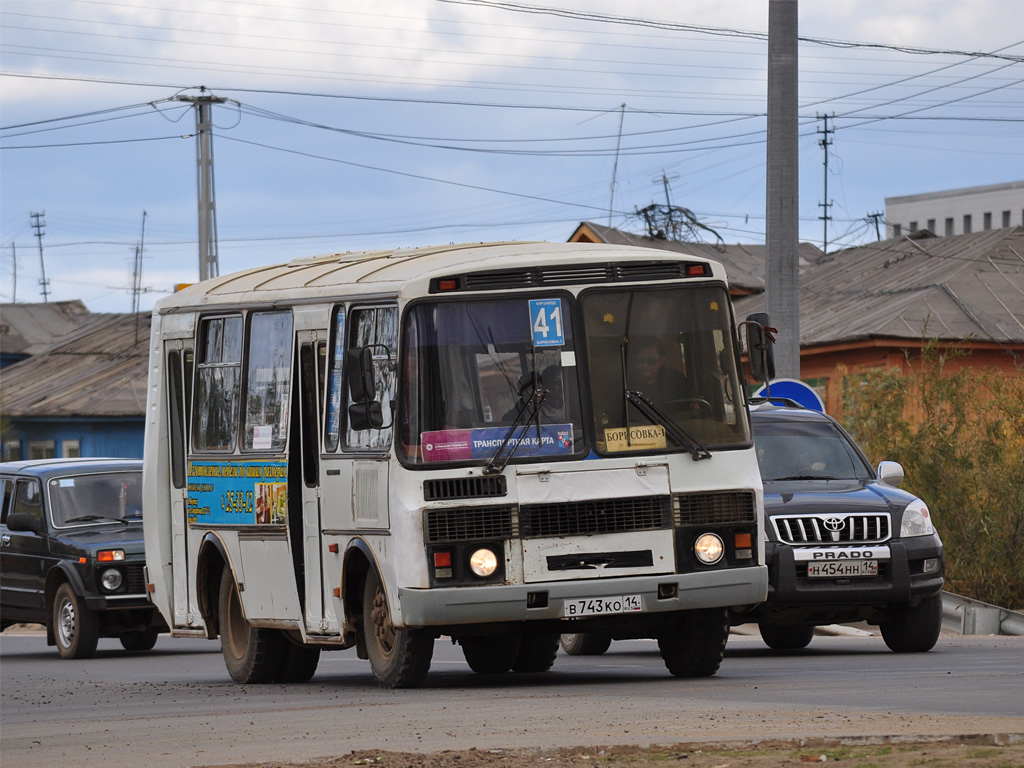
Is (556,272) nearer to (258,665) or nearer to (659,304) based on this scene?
(659,304)

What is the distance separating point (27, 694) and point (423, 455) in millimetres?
4793

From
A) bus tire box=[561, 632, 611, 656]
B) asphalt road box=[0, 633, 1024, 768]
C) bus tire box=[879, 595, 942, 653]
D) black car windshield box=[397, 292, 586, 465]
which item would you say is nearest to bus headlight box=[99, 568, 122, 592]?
asphalt road box=[0, 633, 1024, 768]

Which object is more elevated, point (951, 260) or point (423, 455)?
point (951, 260)

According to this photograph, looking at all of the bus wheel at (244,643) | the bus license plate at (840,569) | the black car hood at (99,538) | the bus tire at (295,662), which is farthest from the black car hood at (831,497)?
the black car hood at (99,538)

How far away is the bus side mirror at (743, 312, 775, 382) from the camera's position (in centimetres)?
1283

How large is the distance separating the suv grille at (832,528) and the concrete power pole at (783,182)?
5453 mm

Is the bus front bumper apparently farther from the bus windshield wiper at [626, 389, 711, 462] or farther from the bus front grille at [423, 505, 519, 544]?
the bus windshield wiper at [626, 389, 711, 462]

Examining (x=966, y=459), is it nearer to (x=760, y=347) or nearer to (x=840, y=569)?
(x=840, y=569)

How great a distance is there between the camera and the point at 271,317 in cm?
1406

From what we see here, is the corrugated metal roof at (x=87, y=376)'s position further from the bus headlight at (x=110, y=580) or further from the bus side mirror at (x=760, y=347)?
the bus side mirror at (x=760, y=347)

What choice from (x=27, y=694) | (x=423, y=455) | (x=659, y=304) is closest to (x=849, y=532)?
(x=659, y=304)

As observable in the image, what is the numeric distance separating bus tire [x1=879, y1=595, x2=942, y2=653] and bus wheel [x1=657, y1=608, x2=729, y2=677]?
9.06 feet

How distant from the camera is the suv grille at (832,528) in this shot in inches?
585

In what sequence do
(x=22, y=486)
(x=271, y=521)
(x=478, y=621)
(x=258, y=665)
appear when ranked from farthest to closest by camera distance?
(x=22, y=486), (x=258, y=665), (x=271, y=521), (x=478, y=621)
